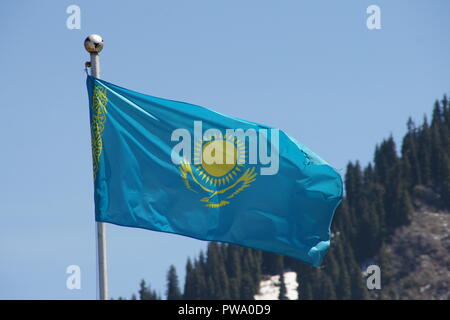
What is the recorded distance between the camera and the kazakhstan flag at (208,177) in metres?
23.8

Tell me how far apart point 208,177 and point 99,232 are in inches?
130

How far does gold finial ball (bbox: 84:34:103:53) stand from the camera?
73.2ft

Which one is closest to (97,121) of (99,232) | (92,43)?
(92,43)

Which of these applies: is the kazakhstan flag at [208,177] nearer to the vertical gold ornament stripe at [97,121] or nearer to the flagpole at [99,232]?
the vertical gold ornament stripe at [97,121]

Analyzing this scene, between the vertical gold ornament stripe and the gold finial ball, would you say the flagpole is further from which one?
the vertical gold ornament stripe

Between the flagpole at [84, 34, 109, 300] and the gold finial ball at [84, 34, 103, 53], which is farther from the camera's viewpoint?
the gold finial ball at [84, 34, 103, 53]

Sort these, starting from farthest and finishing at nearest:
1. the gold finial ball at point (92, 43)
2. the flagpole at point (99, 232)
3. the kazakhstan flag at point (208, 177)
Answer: the kazakhstan flag at point (208, 177) → the gold finial ball at point (92, 43) → the flagpole at point (99, 232)

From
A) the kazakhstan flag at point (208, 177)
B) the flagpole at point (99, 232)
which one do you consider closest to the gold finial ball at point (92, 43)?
the flagpole at point (99, 232)

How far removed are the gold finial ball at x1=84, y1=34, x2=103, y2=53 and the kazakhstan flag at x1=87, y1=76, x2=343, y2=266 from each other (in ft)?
3.73

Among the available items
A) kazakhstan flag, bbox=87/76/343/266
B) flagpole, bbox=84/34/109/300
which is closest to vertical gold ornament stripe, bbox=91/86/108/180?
kazakhstan flag, bbox=87/76/343/266

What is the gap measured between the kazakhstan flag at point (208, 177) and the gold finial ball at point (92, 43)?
1.14 m
